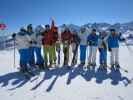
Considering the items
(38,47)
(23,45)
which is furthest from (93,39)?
(23,45)

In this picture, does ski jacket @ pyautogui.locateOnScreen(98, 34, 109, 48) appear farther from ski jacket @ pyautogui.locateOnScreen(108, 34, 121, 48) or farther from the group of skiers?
ski jacket @ pyautogui.locateOnScreen(108, 34, 121, 48)

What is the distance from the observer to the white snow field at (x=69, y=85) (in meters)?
9.45

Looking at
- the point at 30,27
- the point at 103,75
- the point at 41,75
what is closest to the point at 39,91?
the point at 41,75

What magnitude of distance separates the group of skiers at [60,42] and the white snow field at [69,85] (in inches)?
34.6

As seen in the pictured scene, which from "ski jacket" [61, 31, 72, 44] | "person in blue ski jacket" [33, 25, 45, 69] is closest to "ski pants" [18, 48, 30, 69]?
"person in blue ski jacket" [33, 25, 45, 69]

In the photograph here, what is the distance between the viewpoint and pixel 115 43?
13.7 m

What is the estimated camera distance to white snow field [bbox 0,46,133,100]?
9.45 meters

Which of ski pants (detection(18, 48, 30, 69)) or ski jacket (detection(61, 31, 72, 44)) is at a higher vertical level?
ski jacket (detection(61, 31, 72, 44))

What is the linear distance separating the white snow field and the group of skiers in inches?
34.6

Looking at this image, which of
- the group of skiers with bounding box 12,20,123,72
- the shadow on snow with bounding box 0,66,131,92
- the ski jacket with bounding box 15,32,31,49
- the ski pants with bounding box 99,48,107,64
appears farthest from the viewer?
the ski pants with bounding box 99,48,107,64

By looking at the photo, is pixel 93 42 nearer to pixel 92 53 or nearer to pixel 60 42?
pixel 92 53

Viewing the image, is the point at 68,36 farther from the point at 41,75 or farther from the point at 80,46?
the point at 41,75

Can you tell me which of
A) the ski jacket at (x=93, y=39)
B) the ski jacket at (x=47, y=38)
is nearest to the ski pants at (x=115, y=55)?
the ski jacket at (x=93, y=39)

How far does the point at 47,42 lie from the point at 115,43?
Answer: 12.5 ft
